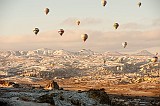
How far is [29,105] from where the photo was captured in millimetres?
44875

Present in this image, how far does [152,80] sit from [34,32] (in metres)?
96.6

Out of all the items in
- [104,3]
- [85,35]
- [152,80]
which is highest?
[104,3]

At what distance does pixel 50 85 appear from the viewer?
270ft

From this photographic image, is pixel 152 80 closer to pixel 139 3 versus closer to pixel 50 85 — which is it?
pixel 139 3

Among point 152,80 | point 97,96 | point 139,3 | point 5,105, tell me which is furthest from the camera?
point 152,80

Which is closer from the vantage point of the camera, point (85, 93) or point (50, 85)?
point (85, 93)

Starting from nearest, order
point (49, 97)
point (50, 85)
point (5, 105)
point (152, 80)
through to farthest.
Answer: point (5, 105) < point (49, 97) < point (50, 85) < point (152, 80)

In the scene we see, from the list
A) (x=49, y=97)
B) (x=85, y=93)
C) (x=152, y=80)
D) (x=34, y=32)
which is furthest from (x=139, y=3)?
(x=49, y=97)

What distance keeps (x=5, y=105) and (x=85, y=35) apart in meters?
74.7

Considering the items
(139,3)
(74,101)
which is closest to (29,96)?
(74,101)

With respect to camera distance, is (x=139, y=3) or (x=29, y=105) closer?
(x=29, y=105)

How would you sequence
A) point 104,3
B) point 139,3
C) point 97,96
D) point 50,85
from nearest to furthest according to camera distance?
point 97,96 < point 50,85 < point 104,3 < point 139,3

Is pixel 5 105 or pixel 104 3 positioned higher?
pixel 104 3

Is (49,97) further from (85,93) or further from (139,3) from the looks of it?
(139,3)
